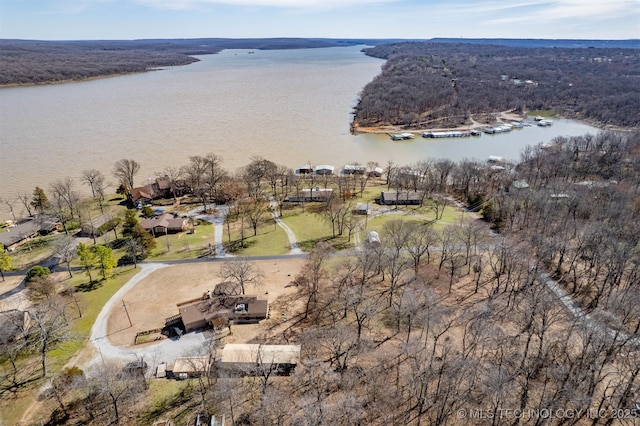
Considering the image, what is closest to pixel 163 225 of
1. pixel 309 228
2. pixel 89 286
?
pixel 89 286

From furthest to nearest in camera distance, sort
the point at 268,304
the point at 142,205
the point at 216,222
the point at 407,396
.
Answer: the point at 142,205 → the point at 216,222 → the point at 268,304 → the point at 407,396

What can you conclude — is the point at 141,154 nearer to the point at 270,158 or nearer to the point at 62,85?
the point at 270,158

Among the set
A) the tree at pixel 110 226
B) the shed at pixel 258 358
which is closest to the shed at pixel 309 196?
the tree at pixel 110 226

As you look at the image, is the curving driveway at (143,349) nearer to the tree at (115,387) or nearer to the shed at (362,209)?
the tree at (115,387)

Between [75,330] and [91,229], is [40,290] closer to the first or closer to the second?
[75,330]

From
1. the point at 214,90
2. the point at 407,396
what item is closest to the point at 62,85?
the point at 214,90

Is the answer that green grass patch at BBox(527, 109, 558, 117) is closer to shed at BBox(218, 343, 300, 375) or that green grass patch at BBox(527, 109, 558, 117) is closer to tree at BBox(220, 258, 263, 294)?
tree at BBox(220, 258, 263, 294)
